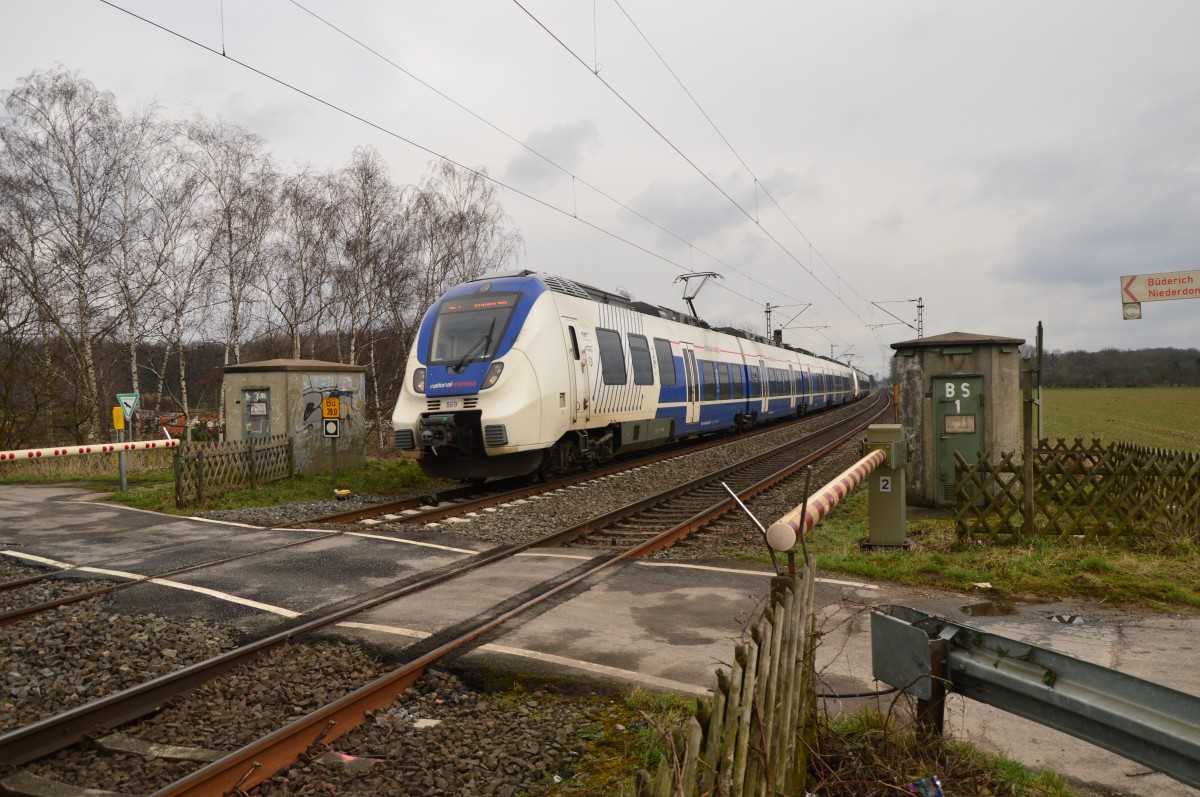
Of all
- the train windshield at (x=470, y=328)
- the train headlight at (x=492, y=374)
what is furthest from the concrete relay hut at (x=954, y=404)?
the train windshield at (x=470, y=328)

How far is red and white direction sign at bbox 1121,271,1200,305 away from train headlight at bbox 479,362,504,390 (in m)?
8.25

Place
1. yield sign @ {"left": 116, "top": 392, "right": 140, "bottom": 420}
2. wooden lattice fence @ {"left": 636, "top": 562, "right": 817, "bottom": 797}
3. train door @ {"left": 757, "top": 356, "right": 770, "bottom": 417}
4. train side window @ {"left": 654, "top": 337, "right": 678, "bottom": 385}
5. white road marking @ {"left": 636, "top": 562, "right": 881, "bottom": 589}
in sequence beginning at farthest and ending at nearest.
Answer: train door @ {"left": 757, "top": 356, "right": 770, "bottom": 417} → train side window @ {"left": 654, "top": 337, "right": 678, "bottom": 385} → yield sign @ {"left": 116, "top": 392, "right": 140, "bottom": 420} → white road marking @ {"left": 636, "top": 562, "right": 881, "bottom": 589} → wooden lattice fence @ {"left": 636, "top": 562, "right": 817, "bottom": 797}

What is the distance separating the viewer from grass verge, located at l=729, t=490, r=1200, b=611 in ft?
20.0

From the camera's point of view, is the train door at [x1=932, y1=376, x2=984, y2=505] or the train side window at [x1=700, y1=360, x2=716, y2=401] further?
the train side window at [x1=700, y1=360, x2=716, y2=401]

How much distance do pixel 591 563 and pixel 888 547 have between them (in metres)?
3.12

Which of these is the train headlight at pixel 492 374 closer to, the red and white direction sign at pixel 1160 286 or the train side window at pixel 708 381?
the red and white direction sign at pixel 1160 286

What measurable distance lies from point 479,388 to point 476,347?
2.61 ft

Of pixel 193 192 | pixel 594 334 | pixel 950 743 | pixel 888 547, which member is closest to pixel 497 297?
pixel 594 334

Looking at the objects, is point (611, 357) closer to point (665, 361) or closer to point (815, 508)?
point (665, 361)

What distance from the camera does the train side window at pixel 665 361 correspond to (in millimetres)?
17172

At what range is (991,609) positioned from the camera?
5.88 meters

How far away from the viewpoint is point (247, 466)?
12.6 metres

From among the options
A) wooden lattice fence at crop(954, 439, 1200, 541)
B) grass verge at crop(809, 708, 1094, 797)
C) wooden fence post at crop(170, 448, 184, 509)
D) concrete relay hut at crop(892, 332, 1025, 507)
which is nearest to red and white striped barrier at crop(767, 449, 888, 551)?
grass verge at crop(809, 708, 1094, 797)

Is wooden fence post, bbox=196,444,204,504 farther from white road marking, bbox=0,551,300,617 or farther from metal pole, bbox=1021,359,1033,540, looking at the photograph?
metal pole, bbox=1021,359,1033,540
